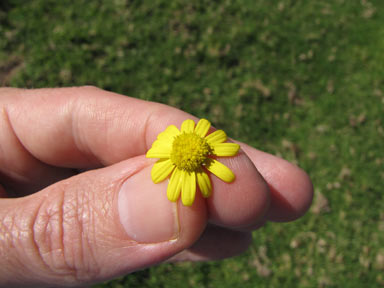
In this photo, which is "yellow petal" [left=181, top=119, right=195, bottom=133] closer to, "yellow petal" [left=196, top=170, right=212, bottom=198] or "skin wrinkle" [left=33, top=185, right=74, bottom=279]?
"yellow petal" [left=196, top=170, right=212, bottom=198]

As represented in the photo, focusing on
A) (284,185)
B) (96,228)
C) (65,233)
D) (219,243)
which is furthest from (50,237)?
(284,185)

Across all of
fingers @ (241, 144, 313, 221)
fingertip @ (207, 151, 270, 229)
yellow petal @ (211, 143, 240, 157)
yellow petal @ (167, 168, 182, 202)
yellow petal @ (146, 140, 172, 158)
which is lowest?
fingers @ (241, 144, 313, 221)

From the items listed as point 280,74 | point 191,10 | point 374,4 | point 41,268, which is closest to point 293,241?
point 280,74

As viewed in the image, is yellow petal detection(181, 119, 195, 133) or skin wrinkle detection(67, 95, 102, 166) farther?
skin wrinkle detection(67, 95, 102, 166)

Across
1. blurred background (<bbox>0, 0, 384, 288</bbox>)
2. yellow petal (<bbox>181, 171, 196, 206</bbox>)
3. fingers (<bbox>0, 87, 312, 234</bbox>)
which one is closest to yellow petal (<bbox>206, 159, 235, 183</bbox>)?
yellow petal (<bbox>181, 171, 196, 206</bbox>)

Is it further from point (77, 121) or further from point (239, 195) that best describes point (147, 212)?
point (77, 121)

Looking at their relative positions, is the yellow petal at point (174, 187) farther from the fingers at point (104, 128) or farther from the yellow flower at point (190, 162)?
the fingers at point (104, 128)
